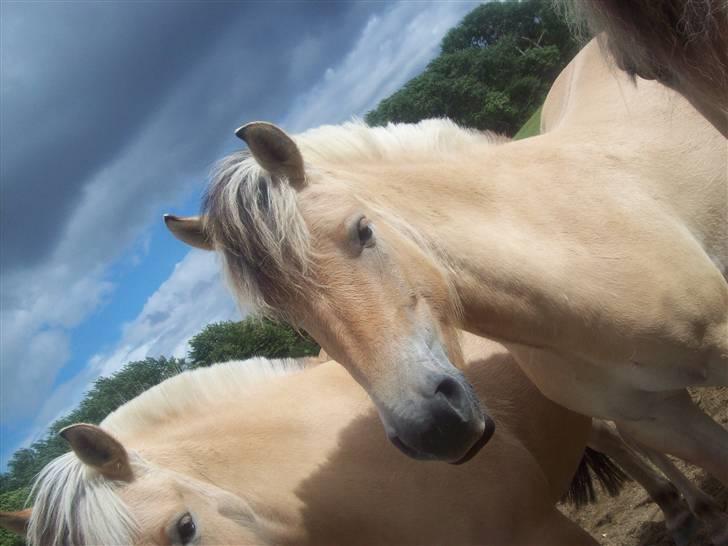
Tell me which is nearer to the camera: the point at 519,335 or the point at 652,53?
the point at 652,53

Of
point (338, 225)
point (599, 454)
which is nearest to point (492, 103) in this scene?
point (599, 454)

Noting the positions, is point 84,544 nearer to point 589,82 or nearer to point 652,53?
point 652,53

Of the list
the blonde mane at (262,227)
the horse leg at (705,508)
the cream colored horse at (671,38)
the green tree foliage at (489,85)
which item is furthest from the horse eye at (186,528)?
the green tree foliage at (489,85)

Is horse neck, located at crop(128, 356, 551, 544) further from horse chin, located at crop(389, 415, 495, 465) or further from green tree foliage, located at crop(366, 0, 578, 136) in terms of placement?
green tree foliage, located at crop(366, 0, 578, 136)

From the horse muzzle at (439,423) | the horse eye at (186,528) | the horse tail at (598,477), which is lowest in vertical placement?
the horse tail at (598,477)

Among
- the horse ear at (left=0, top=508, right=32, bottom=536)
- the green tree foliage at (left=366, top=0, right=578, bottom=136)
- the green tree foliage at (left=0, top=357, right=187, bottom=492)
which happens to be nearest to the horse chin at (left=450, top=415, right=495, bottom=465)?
the horse ear at (left=0, top=508, right=32, bottom=536)

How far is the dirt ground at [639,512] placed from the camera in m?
4.79

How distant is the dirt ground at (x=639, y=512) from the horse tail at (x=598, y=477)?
0.26 meters

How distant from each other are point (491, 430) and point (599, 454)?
10.2 ft

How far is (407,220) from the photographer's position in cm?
295

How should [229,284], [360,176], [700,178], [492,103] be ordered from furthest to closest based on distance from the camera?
[492,103]
[700,178]
[360,176]
[229,284]

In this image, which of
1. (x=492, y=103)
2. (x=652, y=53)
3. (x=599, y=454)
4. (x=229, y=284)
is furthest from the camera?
(x=492, y=103)

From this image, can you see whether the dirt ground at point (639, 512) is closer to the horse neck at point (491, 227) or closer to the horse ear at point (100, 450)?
the horse neck at point (491, 227)

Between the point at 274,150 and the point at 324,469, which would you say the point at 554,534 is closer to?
the point at 324,469
